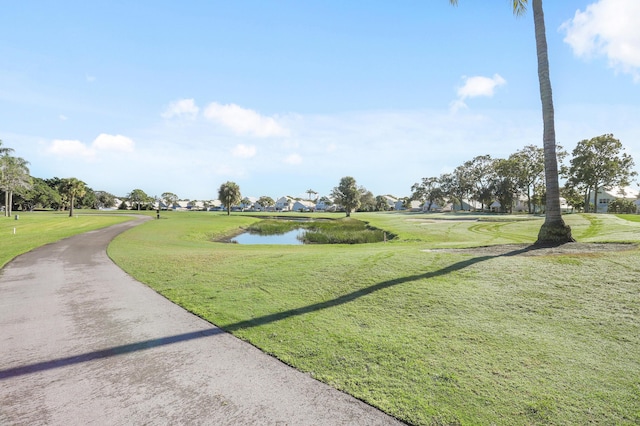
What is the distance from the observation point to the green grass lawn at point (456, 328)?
13.1 feet

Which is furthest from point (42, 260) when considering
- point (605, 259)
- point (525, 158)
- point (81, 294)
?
point (525, 158)

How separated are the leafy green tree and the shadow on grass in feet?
221

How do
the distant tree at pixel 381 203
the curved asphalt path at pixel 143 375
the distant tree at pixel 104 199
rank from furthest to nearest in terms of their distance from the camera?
1. the distant tree at pixel 104 199
2. the distant tree at pixel 381 203
3. the curved asphalt path at pixel 143 375

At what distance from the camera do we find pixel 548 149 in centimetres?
1197

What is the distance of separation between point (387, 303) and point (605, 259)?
6.93 m

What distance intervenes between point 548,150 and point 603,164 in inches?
2521

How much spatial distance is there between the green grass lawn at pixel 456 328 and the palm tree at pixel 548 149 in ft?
8.00

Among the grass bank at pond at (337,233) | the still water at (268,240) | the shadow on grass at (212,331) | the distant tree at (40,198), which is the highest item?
the distant tree at (40,198)

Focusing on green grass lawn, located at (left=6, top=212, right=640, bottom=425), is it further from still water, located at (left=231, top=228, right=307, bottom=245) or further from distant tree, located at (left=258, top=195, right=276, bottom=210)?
distant tree, located at (left=258, top=195, right=276, bottom=210)

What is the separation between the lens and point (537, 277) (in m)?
8.18

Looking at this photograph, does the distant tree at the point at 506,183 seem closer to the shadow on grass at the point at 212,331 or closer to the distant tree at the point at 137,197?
the shadow on grass at the point at 212,331

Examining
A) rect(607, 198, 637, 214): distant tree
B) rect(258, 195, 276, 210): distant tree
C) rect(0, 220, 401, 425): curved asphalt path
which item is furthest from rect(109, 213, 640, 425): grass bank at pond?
rect(258, 195, 276, 210): distant tree

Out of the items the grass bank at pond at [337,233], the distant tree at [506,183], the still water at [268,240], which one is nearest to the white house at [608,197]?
the distant tree at [506,183]

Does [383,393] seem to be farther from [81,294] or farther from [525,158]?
[525,158]
